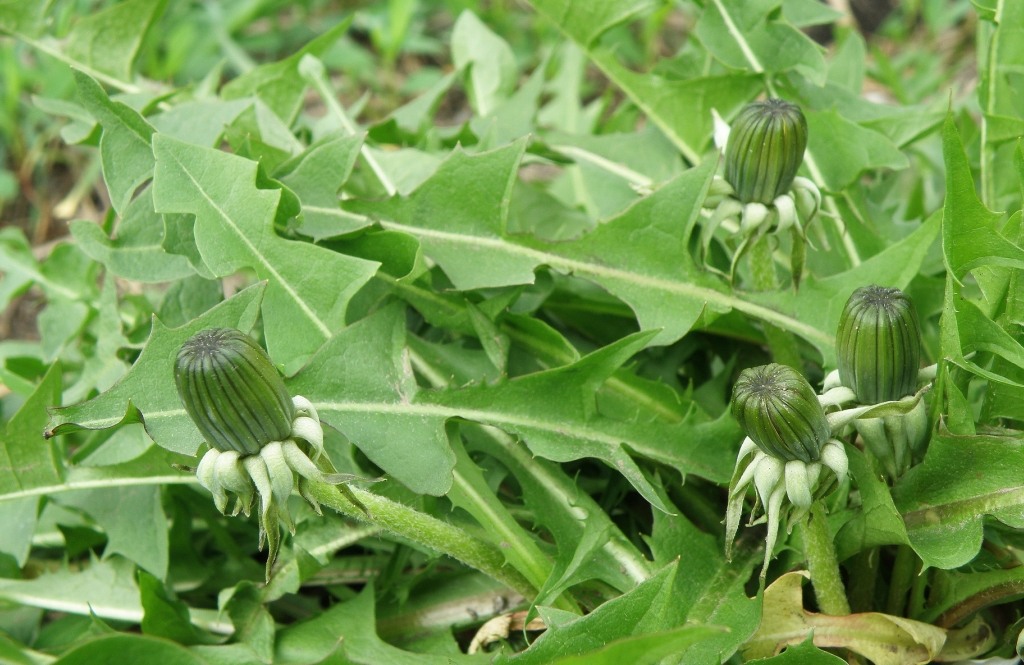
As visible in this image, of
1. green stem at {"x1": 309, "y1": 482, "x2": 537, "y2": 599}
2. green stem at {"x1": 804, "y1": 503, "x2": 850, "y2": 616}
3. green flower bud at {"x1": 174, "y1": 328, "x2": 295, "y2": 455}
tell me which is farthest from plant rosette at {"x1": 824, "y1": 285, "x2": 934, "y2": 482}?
green flower bud at {"x1": 174, "y1": 328, "x2": 295, "y2": 455}

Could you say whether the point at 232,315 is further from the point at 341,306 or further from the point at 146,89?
the point at 146,89

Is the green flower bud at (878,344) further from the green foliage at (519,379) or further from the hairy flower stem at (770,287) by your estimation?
the hairy flower stem at (770,287)

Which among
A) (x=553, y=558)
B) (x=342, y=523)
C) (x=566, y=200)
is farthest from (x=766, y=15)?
(x=342, y=523)

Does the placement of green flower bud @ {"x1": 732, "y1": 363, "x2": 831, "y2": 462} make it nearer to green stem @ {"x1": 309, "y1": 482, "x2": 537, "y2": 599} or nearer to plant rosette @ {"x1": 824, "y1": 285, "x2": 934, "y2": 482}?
plant rosette @ {"x1": 824, "y1": 285, "x2": 934, "y2": 482}

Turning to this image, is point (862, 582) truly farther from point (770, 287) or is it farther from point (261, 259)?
point (261, 259)

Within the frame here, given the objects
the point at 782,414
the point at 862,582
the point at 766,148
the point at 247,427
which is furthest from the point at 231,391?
the point at 862,582

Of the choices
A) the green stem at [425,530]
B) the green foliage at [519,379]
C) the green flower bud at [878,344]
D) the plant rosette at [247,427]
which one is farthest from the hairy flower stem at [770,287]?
the plant rosette at [247,427]
